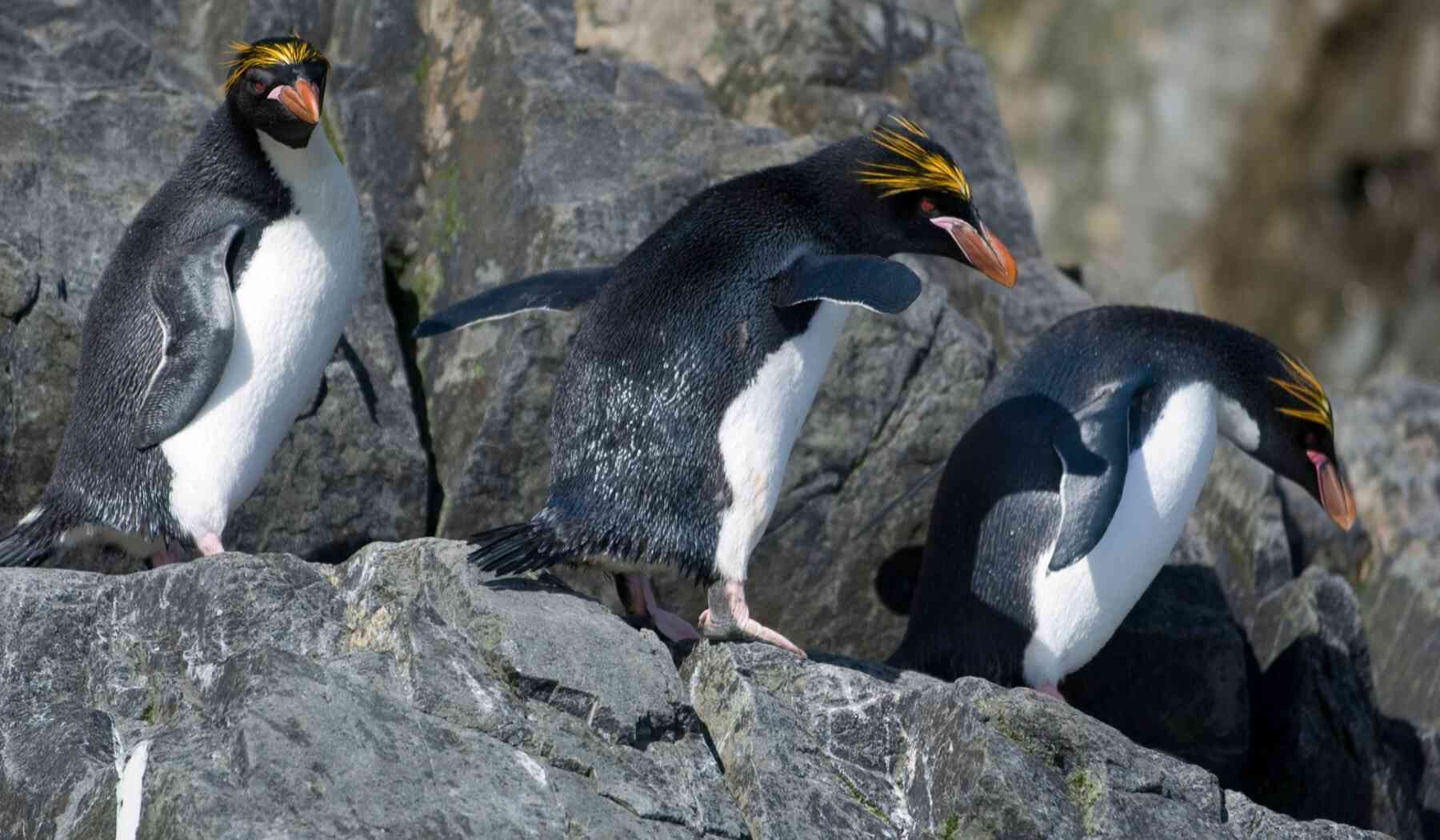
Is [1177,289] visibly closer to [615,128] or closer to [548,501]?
[615,128]

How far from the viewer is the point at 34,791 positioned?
3326mm

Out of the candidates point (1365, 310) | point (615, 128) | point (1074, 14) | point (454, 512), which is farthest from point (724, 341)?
point (1074, 14)

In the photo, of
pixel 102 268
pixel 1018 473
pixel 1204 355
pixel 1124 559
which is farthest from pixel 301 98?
pixel 1204 355

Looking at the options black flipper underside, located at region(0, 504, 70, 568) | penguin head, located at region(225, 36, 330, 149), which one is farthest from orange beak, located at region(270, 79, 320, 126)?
black flipper underside, located at region(0, 504, 70, 568)

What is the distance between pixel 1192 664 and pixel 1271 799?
435 mm

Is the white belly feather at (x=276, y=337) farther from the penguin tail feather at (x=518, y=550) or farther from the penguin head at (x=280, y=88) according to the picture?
the penguin tail feather at (x=518, y=550)

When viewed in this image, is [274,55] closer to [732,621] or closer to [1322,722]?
[732,621]

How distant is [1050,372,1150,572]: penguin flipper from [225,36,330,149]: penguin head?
2087 millimetres

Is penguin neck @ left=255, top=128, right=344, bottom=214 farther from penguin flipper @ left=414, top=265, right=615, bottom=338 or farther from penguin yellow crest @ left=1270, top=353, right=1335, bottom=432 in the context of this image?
penguin yellow crest @ left=1270, top=353, right=1335, bottom=432

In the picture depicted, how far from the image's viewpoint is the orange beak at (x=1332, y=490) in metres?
5.35

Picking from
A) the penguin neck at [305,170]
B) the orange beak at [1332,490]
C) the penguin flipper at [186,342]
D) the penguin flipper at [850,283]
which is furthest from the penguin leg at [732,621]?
the orange beak at [1332,490]

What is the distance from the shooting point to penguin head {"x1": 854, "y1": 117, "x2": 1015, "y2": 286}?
466 centimetres

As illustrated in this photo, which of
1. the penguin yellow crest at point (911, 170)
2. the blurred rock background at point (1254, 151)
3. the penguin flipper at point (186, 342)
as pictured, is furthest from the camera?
the blurred rock background at point (1254, 151)

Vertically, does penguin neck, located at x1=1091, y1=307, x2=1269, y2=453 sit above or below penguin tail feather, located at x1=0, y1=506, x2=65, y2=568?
above
